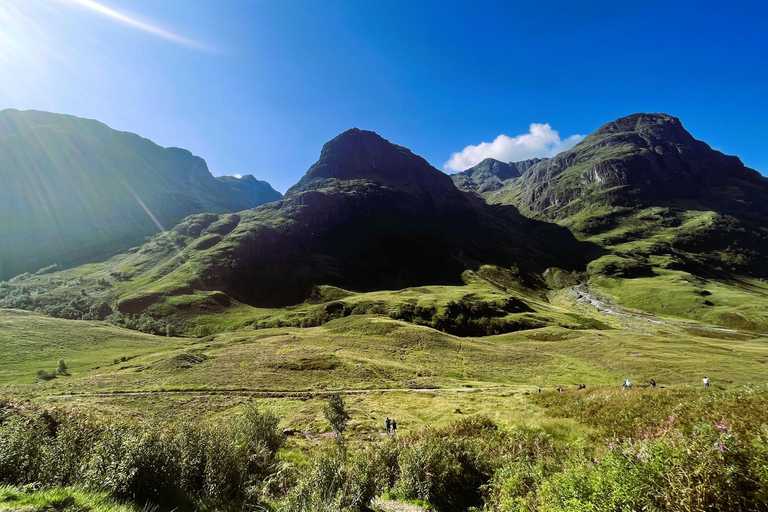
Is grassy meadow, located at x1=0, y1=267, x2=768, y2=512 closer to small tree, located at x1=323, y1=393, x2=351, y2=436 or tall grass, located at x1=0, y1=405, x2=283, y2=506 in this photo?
tall grass, located at x1=0, y1=405, x2=283, y2=506

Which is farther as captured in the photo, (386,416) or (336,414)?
(386,416)

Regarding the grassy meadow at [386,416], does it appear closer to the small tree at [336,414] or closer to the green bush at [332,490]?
the green bush at [332,490]

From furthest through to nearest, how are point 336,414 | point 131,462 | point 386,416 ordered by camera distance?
point 386,416, point 336,414, point 131,462

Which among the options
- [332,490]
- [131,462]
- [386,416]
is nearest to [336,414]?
[386,416]

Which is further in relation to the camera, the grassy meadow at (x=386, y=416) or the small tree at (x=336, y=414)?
the small tree at (x=336, y=414)

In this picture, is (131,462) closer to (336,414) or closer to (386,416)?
(336,414)

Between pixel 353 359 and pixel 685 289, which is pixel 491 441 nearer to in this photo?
pixel 353 359

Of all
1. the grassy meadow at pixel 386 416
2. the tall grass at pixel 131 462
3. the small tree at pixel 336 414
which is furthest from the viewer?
the small tree at pixel 336 414

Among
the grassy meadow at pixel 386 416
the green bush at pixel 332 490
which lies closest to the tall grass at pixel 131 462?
the grassy meadow at pixel 386 416

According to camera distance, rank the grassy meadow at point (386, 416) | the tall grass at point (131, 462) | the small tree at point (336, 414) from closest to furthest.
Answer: the grassy meadow at point (386, 416)
the tall grass at point (131, 462)
the small tree at point (336, 414)

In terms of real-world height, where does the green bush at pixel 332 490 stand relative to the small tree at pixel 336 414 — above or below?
above

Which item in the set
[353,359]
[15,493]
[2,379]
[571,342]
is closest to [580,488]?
[15,493]

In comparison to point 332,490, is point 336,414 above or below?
below

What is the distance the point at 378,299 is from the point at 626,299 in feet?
528
